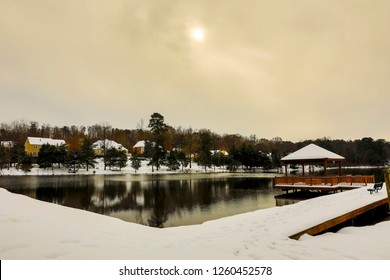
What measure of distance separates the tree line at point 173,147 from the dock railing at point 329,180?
36.2m

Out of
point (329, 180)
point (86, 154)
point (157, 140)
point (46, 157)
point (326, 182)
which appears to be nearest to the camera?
point (329, 180)

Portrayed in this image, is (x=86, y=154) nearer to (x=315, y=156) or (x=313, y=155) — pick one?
(x=313, y=155)

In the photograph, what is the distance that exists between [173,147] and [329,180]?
4792cm

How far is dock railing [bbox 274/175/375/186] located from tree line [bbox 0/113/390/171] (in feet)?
119

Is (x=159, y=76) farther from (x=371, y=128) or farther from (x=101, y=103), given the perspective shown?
(x=371, y=128)

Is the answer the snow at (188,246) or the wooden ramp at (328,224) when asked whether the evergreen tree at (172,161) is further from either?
the snow at (188,246)

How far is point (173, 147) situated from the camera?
62.4 metres

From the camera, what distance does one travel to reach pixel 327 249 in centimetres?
392

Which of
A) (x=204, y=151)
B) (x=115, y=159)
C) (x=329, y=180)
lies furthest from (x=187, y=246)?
(x=204, y=151)

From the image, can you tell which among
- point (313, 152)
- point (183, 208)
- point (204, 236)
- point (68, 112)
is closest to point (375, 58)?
point (204, 236)

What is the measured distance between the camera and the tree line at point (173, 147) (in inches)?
1832

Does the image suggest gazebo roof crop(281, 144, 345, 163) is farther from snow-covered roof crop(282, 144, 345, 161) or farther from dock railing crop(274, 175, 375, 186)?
dock railing crop(274, 175, 375, 186)

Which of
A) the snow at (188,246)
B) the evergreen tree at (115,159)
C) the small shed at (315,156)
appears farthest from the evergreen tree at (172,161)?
the snow at (188,246)

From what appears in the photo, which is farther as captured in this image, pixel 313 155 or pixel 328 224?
pixel 313 155
